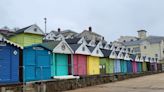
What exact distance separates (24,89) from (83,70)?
1419cm

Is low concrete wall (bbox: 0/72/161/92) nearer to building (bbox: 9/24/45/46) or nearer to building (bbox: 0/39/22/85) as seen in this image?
building (bbox: 0/39/22/85)

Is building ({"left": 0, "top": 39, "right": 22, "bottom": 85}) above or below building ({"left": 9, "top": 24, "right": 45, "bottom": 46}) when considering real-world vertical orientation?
below

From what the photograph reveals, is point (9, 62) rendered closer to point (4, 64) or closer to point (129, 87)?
point (4, 64)

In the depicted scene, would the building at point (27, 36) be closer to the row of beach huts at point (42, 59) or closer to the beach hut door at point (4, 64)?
the row of beach huts at point (42, 59)

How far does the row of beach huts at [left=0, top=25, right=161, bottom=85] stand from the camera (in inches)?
934

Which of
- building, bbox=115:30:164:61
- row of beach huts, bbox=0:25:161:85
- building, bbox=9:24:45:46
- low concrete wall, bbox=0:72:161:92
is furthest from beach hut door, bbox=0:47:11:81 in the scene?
building, bbox=115:30:164:61

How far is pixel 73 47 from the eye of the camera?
36.3 m

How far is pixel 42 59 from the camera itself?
28062 millimetres

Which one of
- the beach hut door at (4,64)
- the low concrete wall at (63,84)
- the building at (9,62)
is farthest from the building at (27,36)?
the beach hut door at (4,64)

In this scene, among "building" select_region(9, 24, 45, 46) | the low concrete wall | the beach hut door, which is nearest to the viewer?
the beach hut door

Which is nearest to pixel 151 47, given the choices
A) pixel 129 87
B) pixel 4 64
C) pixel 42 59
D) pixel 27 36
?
pixel 129 87

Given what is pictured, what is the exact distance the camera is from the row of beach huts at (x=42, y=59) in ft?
77.8

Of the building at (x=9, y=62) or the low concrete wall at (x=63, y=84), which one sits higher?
the building at (x=9, y=62)

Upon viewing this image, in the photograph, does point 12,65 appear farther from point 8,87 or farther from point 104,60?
point 104,60
